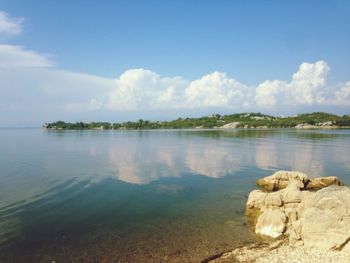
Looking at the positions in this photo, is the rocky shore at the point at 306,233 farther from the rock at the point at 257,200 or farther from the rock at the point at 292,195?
the rock at the point at 257,200

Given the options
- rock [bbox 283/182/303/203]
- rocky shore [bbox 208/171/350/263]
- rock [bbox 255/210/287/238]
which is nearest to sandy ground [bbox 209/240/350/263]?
rocky shore [bbox 208/171/350/263]

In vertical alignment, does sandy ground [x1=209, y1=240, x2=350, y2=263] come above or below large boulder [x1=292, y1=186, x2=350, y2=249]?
below

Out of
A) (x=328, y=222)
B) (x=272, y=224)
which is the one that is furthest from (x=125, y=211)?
(x=328, y=222)

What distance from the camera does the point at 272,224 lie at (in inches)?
708

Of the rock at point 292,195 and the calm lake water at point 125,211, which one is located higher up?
the rock at point 292,195

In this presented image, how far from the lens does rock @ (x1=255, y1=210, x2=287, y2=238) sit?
17.6 metres

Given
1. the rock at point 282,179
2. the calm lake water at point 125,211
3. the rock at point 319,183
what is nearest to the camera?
the calm lake water at point 125,211

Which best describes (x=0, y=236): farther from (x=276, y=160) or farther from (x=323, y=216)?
(x=276, y=160)

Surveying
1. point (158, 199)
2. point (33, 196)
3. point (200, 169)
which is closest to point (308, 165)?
point (200, 169)

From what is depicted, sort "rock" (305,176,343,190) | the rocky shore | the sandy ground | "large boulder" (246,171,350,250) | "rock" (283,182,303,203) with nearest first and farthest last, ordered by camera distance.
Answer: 1. the sandy ground
2. the rocky shore
3. "large boulder" (246,171,350,250)
4. "rock" (283,182,303,203)
5. "rock" (305,176,343,190)

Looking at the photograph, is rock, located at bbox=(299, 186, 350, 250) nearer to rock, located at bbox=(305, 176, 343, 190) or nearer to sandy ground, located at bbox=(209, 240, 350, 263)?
sandy ground, located at bbox=(209, 240, 350, 263)

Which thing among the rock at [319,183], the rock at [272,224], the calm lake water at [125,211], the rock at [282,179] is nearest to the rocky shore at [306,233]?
the rock at [272,224]

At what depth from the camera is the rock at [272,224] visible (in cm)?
1759

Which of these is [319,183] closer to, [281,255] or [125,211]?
[281,255]
